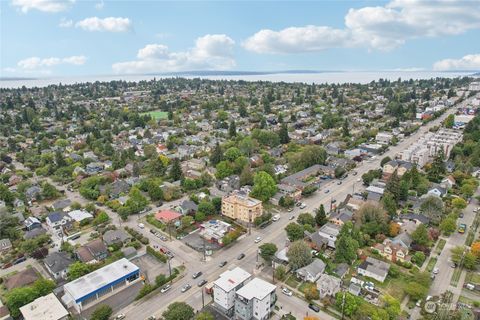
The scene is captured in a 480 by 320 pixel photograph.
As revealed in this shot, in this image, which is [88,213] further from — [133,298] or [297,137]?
[297,137]

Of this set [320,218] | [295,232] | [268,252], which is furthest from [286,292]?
[320,218]

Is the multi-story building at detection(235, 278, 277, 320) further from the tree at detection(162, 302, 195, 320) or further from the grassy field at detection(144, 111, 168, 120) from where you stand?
the grassy field at detection(144, 111, 168, 120)

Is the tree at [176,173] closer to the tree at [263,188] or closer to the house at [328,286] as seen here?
the tree at [263,188]

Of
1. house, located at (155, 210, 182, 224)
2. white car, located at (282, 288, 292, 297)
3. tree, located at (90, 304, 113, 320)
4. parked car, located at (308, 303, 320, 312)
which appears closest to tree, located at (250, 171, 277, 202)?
house, located at (155, 210, 182, 224)

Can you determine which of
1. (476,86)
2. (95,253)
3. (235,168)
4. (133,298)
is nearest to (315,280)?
(133,298)

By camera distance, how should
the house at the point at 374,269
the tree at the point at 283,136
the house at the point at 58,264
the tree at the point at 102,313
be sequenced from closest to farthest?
the tree at the point at 102,313 → the house at the point at 374,269 → the house at the point at 58,264 → the tree at the point at 283,136

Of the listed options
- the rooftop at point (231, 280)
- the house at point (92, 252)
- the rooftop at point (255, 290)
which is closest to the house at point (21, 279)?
the house at point (92, 252)
